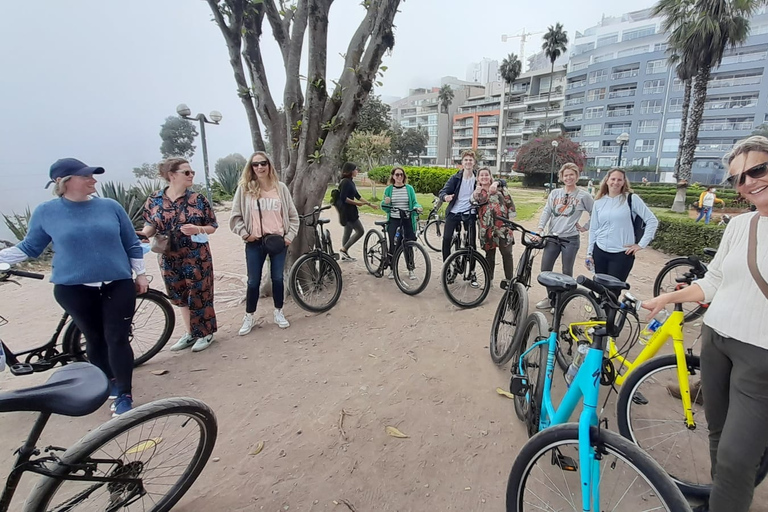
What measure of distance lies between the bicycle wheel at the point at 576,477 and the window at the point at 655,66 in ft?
170

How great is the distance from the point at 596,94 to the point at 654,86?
20.2 ft

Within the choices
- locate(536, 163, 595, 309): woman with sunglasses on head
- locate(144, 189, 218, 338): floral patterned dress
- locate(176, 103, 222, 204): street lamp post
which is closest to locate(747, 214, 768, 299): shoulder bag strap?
locate(536, 163, 595, 309): woman with sunglasses on head

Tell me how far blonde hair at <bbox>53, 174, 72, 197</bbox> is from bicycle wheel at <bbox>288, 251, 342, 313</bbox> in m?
2.30

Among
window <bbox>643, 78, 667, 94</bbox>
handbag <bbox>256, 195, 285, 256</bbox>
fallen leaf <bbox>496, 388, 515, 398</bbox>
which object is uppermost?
window <bbox>643, 78, 667, 94</bbox>

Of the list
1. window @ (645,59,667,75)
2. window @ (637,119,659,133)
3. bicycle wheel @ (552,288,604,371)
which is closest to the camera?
bicycle wheel @ (552,288,604,371)

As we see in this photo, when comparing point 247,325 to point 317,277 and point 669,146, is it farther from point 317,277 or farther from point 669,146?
point 669,146

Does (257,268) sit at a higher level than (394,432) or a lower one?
higher

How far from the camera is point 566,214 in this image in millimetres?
4176

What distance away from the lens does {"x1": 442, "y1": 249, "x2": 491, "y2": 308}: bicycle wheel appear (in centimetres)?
441

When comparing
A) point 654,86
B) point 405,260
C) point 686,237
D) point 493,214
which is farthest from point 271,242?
point 654,86

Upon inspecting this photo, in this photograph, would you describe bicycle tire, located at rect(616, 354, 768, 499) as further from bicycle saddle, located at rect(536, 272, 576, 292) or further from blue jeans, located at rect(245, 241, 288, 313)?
blue jeans, located at rect(245, 241, 288, 313)

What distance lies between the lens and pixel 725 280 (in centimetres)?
155

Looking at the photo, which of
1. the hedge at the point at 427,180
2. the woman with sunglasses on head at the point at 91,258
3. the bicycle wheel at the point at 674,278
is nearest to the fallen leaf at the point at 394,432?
the woman with sunglasses on head at the point at 91,258

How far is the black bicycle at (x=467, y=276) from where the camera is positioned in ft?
14.5
